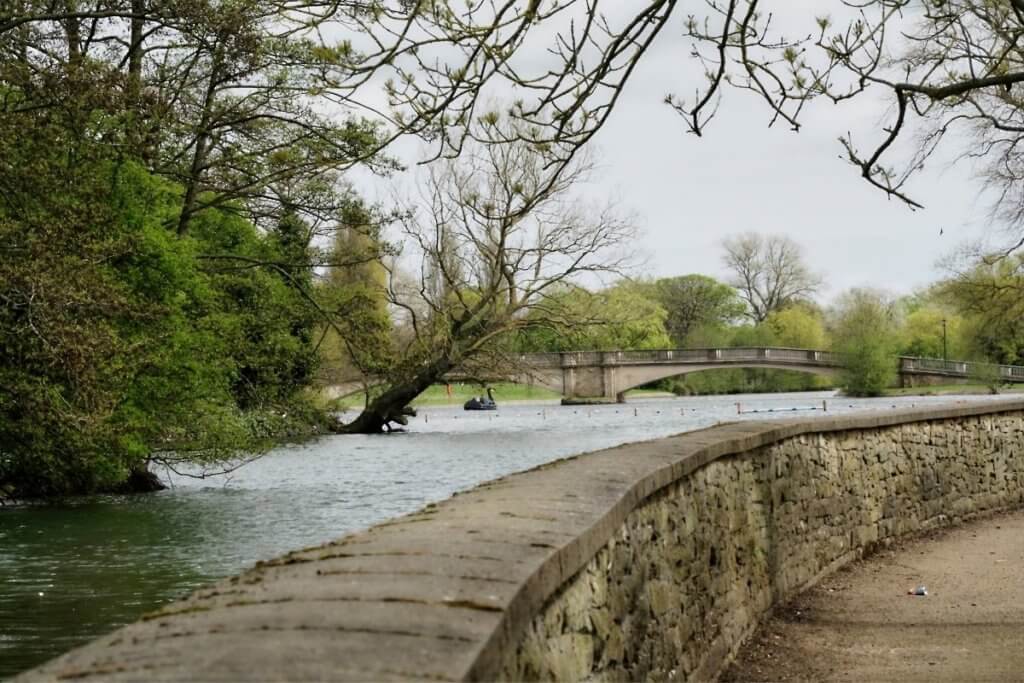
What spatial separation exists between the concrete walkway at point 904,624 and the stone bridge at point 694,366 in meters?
50.3

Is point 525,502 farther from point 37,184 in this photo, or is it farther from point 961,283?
point 961,283

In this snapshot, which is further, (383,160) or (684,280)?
(684,280)

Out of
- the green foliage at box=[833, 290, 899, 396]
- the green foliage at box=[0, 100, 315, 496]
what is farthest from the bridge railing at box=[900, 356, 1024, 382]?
the green foliage at box=[0, 100, 315, 496]

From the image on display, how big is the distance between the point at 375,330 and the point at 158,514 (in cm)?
784

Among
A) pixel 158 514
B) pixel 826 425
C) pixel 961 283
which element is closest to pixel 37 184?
pixel 158 514

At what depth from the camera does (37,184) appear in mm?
15188

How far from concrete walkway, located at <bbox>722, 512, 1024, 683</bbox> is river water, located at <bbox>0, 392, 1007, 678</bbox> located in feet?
12.6

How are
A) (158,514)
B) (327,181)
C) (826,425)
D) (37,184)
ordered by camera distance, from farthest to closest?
(327,181), (158,514), (37,184), (826,425)

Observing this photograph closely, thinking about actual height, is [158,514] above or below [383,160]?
below

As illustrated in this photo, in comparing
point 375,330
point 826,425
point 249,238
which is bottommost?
point 826,425

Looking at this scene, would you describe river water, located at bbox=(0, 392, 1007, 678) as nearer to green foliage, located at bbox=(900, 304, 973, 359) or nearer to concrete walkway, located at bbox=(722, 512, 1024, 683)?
concrete walkway, located at bbox=(722, 512, 1024, 683)

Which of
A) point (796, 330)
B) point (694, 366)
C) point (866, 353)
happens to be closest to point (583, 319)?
point (694, 366)

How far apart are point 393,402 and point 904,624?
105ft

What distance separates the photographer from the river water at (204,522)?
13.3 m
